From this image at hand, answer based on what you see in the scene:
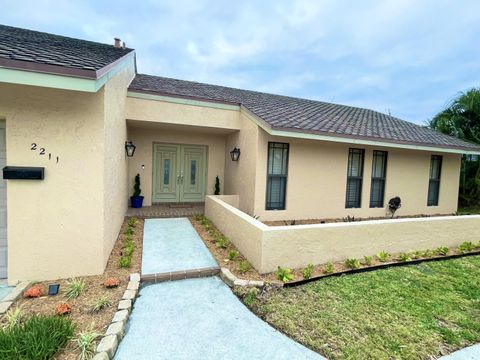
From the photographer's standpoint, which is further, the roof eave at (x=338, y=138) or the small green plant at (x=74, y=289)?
the roof eave at (x=338, y=138)

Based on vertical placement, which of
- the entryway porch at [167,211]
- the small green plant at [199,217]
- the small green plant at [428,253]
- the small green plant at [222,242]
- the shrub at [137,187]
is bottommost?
the small green plant at [428,253]

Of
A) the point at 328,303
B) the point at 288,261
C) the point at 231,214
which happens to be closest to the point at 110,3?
the point at 231,214

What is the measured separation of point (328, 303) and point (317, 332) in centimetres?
78

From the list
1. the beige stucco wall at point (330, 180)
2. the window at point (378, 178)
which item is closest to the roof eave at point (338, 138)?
the beige stucco wall at point (330, 180)

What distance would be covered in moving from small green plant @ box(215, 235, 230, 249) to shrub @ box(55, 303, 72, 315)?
3.19 m

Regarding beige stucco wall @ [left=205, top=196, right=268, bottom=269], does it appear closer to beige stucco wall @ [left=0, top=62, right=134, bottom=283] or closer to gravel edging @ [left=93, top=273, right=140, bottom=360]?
gravel edging @ [left=93, top=273, right=140, bottom=360]

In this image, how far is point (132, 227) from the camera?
7.25 meters

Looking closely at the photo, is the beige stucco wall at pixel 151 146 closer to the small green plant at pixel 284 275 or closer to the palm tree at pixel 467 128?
the small green plant at pixel 284 275

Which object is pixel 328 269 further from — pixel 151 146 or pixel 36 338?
pixel 151 146

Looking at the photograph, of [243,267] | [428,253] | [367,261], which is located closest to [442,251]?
[428,253]

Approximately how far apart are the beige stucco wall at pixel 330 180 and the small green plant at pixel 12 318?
19.2 ft

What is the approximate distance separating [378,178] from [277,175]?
4.51 m

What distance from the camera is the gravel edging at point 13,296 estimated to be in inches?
133

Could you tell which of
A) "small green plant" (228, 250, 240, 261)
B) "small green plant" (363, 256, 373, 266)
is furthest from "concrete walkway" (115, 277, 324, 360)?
"small green plant" (363, 256, 373, 266)
